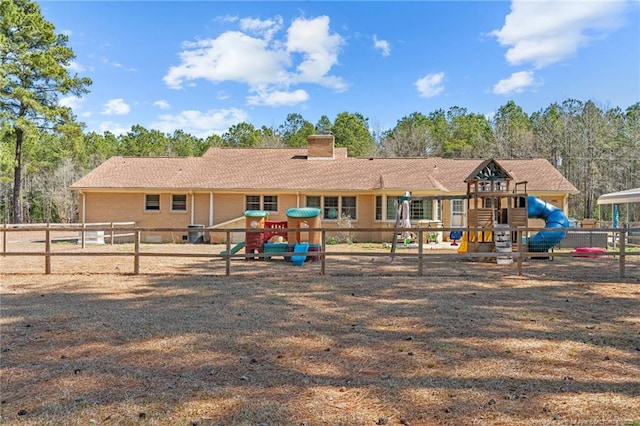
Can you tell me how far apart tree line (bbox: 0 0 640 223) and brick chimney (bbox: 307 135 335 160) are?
18.3 metres

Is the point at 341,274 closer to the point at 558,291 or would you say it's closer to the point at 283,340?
the point at 558,291

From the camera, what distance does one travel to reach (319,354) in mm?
4660

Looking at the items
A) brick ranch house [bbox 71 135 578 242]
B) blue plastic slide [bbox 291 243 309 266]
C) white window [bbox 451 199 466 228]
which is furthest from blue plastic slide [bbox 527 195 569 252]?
blue plastic slide [bbox 291 243 309 266]

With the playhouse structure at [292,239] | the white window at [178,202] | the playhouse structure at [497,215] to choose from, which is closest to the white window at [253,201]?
the white window at [178,202]

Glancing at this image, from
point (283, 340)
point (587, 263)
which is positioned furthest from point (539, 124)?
point (283, 340)

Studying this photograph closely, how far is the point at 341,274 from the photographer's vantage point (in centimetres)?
1050

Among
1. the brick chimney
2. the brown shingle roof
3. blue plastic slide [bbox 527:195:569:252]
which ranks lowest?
blue plastic slide [bbox 527:195:569:252]

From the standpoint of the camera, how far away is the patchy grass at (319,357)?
11.0ft

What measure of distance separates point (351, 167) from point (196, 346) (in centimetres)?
2139

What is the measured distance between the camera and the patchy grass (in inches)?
132

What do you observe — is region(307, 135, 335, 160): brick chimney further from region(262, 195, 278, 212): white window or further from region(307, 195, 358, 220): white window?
region(262, 195, 278, 212): white window

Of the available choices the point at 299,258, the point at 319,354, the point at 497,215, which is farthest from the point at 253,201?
the point at 319,354

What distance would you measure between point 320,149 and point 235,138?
1508 inches

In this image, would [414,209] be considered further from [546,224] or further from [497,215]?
[546,224]
